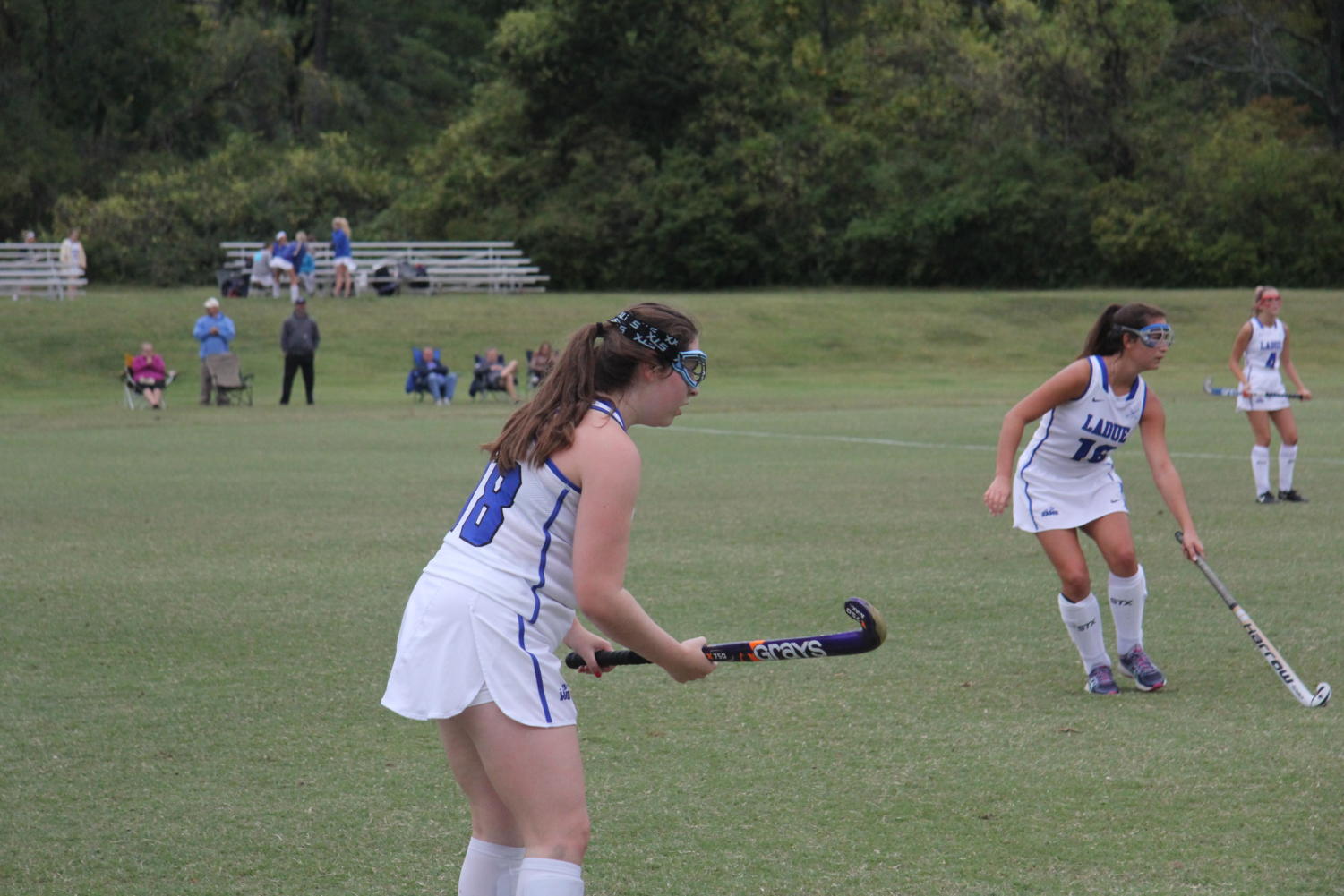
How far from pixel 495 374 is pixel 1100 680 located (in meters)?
25.6

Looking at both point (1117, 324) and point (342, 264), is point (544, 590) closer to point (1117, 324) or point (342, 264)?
point (1117, 324)

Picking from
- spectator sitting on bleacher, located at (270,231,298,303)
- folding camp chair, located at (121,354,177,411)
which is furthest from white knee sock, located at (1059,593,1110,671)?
spectator sitting on bleacher, located at (270,231,298,303)

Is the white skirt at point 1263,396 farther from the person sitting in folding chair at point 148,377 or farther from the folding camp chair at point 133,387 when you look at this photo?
the folding camp chair at point 133,387

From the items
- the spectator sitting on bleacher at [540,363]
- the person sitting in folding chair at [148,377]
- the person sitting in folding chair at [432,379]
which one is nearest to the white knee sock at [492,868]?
the spectator sitting on bleacher at [540,363]

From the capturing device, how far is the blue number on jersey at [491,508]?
356cm

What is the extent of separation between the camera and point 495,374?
105ft

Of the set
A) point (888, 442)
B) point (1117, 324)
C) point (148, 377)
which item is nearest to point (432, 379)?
point (148, 377)

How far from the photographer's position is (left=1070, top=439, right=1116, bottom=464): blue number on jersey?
7383 mm

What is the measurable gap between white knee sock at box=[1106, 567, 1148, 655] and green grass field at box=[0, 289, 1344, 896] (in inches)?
8.8

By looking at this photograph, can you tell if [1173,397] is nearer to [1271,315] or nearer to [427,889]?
[1271,315]

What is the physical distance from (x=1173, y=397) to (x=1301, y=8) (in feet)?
131

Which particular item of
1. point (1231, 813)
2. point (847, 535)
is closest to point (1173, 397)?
point (847, 535)

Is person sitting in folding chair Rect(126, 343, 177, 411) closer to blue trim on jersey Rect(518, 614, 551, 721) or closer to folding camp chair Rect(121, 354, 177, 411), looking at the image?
folding camp chair Rect(121, 354, 177, 411)

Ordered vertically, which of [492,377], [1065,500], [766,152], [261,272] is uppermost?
[1065,500]
